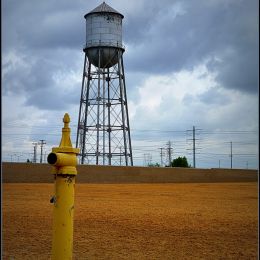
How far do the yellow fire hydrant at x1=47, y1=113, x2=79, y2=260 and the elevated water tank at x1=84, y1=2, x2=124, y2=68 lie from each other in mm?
31262

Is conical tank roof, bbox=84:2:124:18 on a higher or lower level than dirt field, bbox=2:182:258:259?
higher

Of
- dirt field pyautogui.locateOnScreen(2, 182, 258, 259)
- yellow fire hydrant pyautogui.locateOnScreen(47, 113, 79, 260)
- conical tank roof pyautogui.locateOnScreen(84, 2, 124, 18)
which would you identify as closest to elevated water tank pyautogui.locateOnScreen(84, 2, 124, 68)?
conical tank roof pyautogui.locateOnScreen(84, 2, 124, 18)

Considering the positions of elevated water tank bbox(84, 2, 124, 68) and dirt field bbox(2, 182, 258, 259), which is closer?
dirt field bbox(2, 182, 258, 259)

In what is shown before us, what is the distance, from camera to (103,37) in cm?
3534

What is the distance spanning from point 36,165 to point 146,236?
19577mm

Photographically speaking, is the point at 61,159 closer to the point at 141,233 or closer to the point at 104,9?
the point at 141,233

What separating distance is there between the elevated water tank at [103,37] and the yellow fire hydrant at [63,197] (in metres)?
A: 31.3

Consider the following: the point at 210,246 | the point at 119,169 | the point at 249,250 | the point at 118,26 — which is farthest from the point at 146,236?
the point at 118,26

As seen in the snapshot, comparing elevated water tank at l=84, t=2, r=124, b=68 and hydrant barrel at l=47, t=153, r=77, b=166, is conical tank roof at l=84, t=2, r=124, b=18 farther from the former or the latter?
hydrant barrel at l=47, t=153, r=77, b=166

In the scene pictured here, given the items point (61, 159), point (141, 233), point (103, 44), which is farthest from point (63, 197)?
point (103, 44)

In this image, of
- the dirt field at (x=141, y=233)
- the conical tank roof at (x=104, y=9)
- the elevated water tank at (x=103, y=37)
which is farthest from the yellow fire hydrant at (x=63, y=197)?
the conical tank roof at (x=104, y=9)

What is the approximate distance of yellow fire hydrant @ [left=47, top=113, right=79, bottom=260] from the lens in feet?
13.3

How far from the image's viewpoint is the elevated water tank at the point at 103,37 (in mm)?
35219

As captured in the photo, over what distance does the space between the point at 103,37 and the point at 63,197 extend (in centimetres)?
3218
